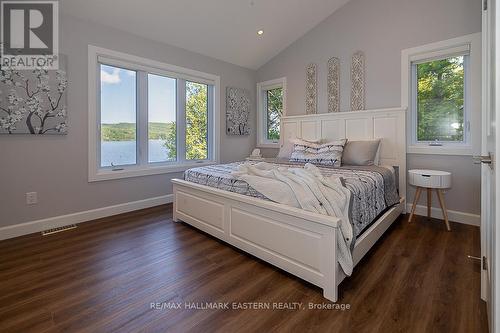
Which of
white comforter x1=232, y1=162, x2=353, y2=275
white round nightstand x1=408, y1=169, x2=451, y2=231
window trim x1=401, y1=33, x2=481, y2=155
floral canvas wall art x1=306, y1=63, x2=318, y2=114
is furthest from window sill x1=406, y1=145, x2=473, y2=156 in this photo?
white comforter x1=232, y1=162, x2=353, y2=275

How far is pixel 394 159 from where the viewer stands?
11.2 ft

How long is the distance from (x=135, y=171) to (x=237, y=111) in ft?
7.33

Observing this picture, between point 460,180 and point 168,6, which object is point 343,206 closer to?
point 460,180

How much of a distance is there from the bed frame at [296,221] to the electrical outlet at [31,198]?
4.88 feet

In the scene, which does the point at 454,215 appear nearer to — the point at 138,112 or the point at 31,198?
the point at 138,112

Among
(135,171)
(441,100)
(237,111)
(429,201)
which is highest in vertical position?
(237,111)

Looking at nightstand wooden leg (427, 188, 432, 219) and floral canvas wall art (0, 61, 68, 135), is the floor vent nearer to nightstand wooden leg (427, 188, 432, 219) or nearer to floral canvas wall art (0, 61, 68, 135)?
floral canvas wall art (0, 61, 68, 135)

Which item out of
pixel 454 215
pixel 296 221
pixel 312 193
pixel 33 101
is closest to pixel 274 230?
pixel 296 221

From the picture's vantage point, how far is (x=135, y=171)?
3.58m

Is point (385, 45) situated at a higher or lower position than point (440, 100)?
higher

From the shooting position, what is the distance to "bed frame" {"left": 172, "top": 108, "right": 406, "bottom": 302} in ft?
5.48

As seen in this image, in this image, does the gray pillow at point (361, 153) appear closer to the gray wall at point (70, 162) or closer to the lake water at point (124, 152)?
the lake water at point (124, 152)

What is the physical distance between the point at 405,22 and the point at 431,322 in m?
3.54

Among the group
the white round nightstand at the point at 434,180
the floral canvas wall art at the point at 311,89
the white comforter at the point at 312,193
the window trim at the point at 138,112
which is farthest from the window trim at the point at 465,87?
the window trim at the point at 138,112
